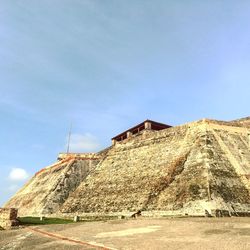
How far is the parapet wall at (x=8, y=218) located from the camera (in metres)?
19.8

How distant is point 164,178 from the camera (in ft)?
79.6

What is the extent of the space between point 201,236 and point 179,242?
3.75 feet

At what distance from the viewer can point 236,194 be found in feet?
67.7

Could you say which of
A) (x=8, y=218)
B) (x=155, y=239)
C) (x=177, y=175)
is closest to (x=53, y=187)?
(x=8, y=218)

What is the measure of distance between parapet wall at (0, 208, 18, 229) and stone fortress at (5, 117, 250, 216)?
720 cm

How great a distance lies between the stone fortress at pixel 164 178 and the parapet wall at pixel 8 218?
23.6ft

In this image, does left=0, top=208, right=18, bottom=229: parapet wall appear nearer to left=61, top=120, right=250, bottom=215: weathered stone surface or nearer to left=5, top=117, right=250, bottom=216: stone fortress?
left=5, top=117, right=250, bottom=216: stone fortress

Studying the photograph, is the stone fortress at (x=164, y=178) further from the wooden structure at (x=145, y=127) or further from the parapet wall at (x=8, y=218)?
the parapet wall at (x=8, y=218)

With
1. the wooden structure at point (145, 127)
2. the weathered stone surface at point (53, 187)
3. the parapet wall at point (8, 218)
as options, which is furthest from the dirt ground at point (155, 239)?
the wooden structure at point (145, 127)

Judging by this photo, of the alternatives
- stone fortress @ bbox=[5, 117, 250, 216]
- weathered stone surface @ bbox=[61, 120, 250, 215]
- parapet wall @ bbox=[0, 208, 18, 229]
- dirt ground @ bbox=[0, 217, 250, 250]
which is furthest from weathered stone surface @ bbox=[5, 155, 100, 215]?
dirt ground @ bbox=[0, 217, 250, 250]

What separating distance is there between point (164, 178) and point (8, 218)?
35.7 feet

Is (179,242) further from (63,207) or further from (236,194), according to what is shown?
(63,207)

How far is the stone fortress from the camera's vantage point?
2048 centimetres

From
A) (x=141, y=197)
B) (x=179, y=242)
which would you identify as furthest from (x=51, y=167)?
(x=179, y=242)
